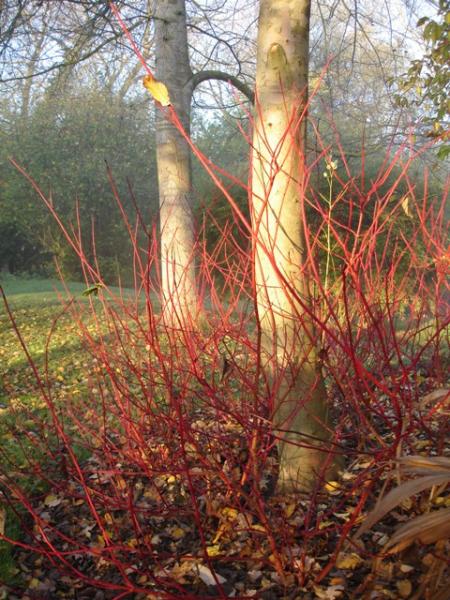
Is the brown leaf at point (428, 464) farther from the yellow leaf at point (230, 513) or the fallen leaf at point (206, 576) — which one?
the yellow leaf at point (230, 513)

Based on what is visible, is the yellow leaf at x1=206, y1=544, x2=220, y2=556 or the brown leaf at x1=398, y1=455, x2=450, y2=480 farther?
the yellow leaf at x1=206, y1=544, x2=220, y2=556

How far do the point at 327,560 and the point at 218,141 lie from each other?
1762 centimetres

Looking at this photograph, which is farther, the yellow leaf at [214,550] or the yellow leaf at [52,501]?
the yellow leaf at [52,501]

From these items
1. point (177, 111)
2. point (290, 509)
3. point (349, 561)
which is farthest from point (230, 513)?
point (177, 111)

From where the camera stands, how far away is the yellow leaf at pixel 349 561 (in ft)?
6.84

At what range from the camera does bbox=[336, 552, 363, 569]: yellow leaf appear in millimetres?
2086

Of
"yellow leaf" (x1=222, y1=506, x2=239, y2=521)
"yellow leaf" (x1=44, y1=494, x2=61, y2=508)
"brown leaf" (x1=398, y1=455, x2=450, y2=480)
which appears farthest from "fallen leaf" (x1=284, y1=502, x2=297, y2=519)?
"yellow leaf" (x1=44, y1=494, x2=61, y2=508)

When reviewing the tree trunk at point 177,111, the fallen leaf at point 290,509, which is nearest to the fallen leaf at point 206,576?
the fallen leaf at point 290,509

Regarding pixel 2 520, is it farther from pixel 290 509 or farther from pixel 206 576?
pixel 290 509

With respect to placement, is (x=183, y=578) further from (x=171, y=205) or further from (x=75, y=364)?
(x=171, y=205)

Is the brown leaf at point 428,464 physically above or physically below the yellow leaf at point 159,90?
below

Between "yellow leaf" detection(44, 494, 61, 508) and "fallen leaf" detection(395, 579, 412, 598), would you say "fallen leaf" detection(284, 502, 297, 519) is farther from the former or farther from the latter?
"yellow leaf" detection(44, 494, 61, 508)

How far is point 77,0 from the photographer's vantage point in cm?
665

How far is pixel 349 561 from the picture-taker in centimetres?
210
